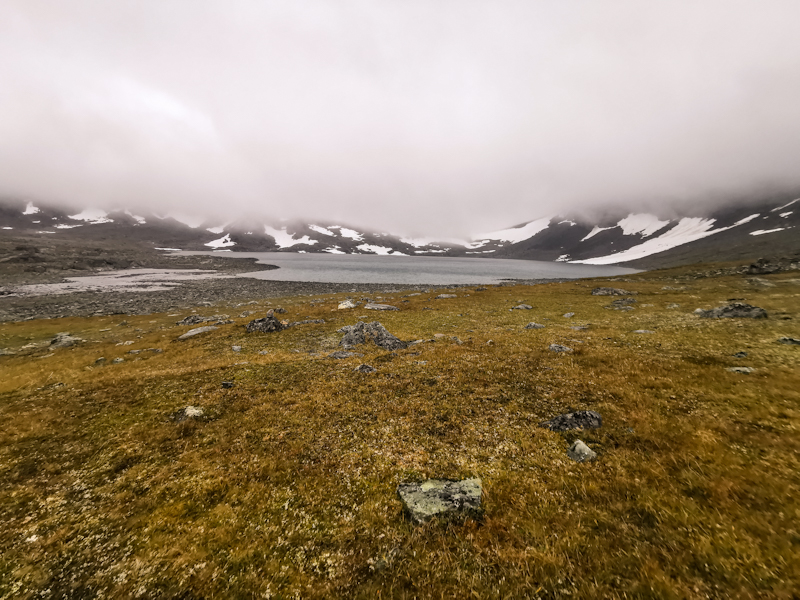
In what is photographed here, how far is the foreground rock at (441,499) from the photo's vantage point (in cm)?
1030

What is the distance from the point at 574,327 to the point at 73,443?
42.6 meters

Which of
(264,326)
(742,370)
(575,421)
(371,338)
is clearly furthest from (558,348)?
(264,326)

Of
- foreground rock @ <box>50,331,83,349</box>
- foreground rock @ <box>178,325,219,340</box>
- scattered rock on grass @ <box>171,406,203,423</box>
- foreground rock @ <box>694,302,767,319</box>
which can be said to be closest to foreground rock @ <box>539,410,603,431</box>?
scattered rock on grass @ <box>171,406,203,423</box>

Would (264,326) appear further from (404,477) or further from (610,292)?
(610,292)

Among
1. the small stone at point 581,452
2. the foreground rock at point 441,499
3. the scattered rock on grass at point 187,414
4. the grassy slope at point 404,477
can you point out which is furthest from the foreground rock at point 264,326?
the small stone at point 581,452

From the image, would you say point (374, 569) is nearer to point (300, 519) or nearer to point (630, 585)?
point (300, 519)

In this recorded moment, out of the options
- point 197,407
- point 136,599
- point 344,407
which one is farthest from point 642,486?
point 197,407

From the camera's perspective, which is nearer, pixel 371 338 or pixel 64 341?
A: pixel 371 338

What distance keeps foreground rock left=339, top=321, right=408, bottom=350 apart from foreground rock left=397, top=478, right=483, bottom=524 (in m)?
19.8

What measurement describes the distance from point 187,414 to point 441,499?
15.4 meters

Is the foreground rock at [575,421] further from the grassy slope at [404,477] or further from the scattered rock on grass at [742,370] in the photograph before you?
the scattered rock on grass at [742,370]

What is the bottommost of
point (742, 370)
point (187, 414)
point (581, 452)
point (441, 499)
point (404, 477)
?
point (187, 414)

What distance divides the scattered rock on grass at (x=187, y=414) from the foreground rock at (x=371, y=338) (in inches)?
605

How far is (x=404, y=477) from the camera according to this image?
40.6 feet
